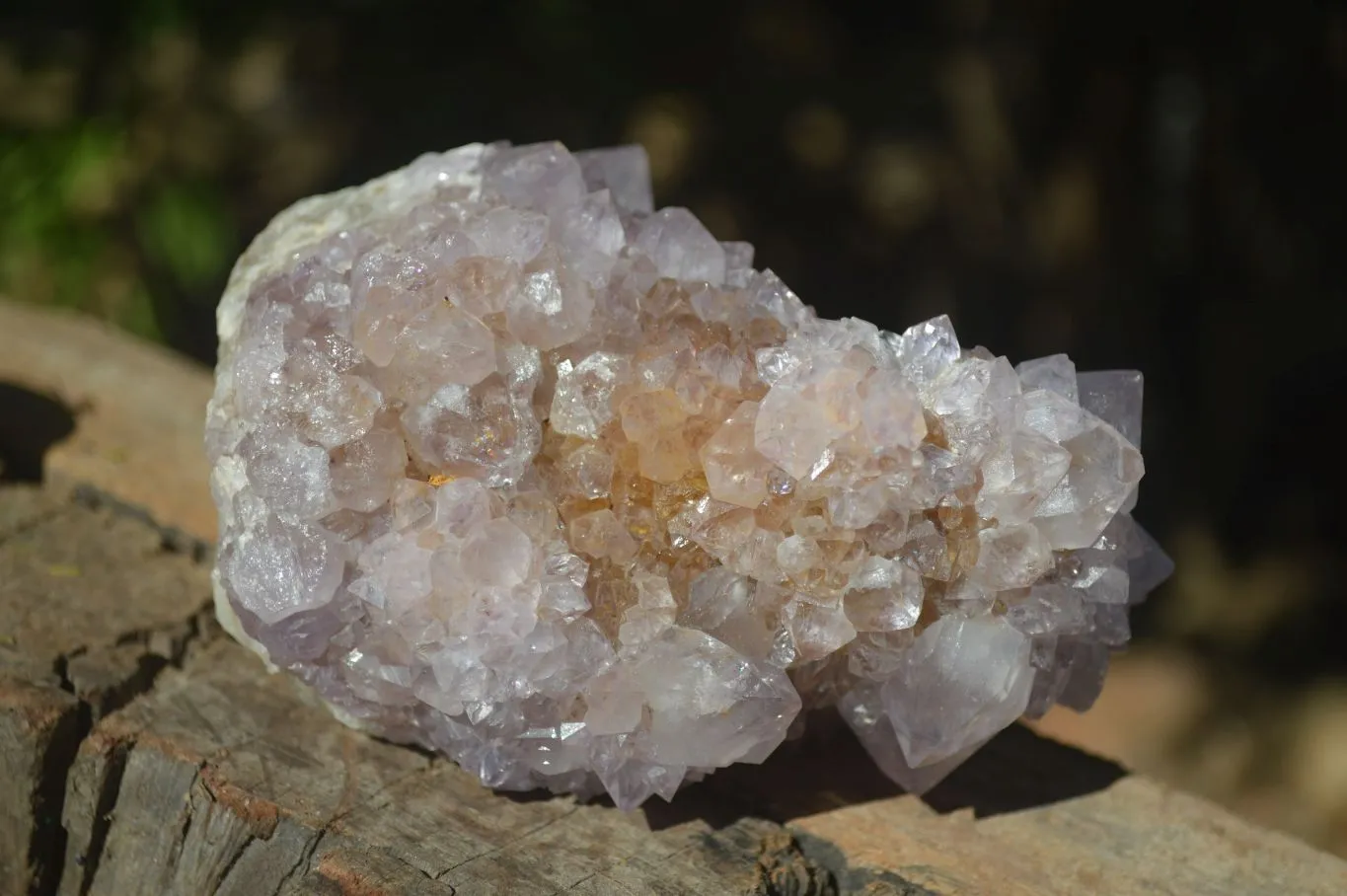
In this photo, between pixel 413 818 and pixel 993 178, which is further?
pixel 993 178

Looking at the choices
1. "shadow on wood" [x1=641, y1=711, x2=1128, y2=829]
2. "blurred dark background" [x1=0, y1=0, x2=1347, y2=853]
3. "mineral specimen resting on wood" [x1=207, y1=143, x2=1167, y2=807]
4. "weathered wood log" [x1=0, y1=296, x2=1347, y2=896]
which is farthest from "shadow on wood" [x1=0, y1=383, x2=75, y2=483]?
"blurred dark background" [x1=0, y1=0, x2=1347, y2=853]

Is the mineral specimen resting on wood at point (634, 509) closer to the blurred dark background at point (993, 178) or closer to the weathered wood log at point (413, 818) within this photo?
the weathered wood log at point (413, 818)

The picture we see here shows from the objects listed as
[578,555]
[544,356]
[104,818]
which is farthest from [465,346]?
[104,818]

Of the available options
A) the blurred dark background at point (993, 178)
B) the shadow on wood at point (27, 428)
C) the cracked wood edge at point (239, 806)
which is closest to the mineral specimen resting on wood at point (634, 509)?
the cracked wood edge at point (239, 806)

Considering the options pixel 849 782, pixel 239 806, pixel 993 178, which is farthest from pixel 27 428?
pixel 993 178

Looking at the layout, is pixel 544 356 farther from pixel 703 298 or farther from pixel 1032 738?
pixel 1032 738

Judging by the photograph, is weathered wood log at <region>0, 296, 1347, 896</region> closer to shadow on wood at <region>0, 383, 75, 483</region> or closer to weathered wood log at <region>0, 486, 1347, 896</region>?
weathered wood log at <region>0, 486, 1347, 896</region>

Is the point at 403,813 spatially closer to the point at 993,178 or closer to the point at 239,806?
the point at 239,806
